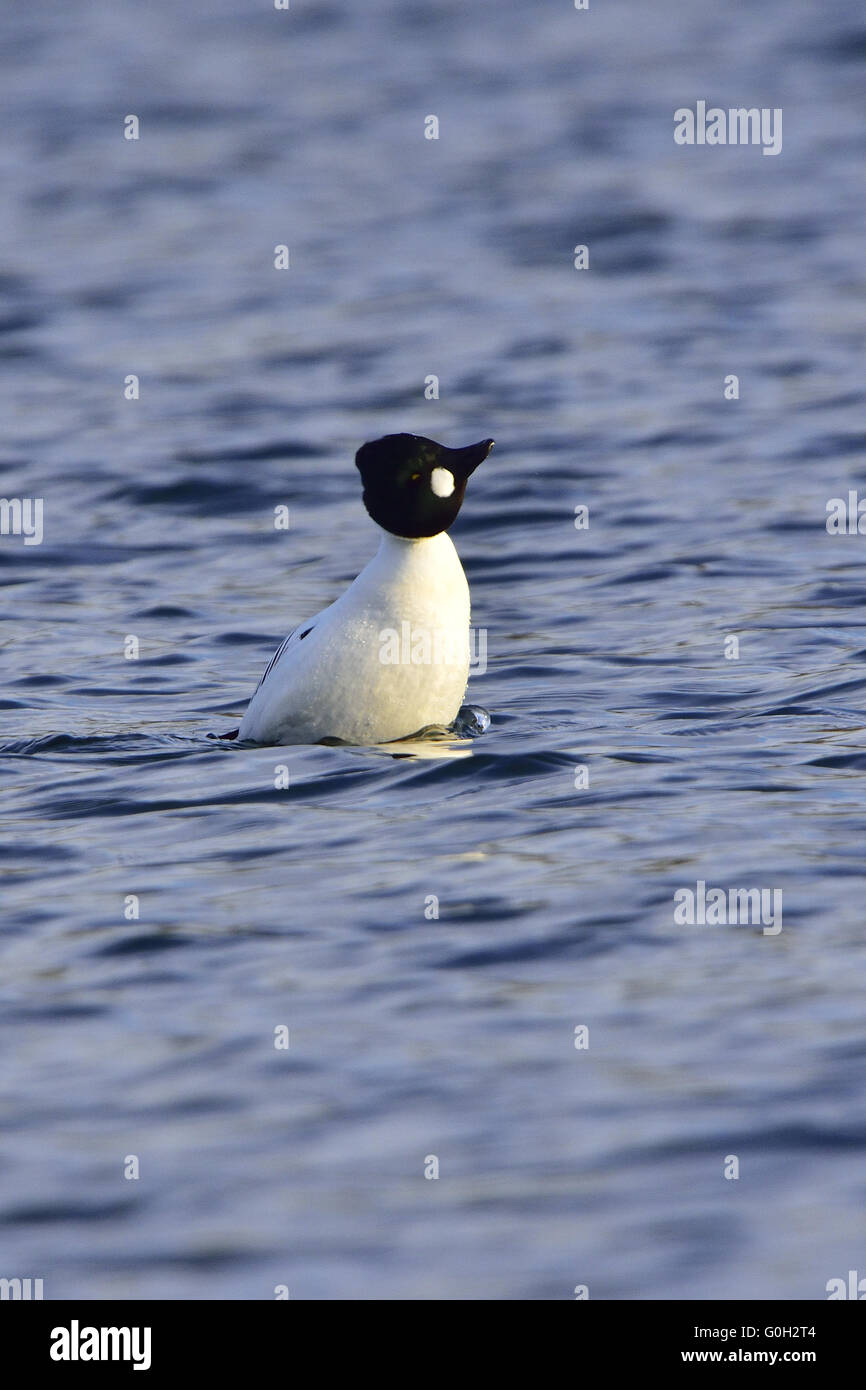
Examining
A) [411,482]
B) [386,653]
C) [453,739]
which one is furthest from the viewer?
[453,739]

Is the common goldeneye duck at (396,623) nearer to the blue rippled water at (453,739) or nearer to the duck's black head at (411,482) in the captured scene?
the duck's black head at (411,482)

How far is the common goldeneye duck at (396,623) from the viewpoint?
30.0 ft

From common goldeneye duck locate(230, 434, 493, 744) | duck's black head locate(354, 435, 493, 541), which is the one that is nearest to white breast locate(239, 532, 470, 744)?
common goldeneye duck locate(230, 434, 493, 744)

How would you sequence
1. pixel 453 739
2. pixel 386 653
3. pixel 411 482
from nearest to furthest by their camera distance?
pixel 411 482
pixel 386 653
pixel 453 739

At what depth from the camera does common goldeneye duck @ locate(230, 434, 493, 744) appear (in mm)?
9148

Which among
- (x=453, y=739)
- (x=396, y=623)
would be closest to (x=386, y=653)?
(x=396, y=623)

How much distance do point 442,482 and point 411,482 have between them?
0.46ft

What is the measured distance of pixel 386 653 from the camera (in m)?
9.24

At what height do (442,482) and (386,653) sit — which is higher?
(442,482)

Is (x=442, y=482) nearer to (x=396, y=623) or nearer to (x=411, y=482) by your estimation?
(x=411, y=482)

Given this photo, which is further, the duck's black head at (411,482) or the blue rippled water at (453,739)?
the duck's black head at (411,482)

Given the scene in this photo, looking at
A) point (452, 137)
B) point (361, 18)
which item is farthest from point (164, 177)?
point (361, 18)

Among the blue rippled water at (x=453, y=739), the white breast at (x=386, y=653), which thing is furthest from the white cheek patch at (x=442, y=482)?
the blue rippled water at (x=453, y=739)

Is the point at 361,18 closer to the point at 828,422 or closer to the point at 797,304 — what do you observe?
the point at 797,304
